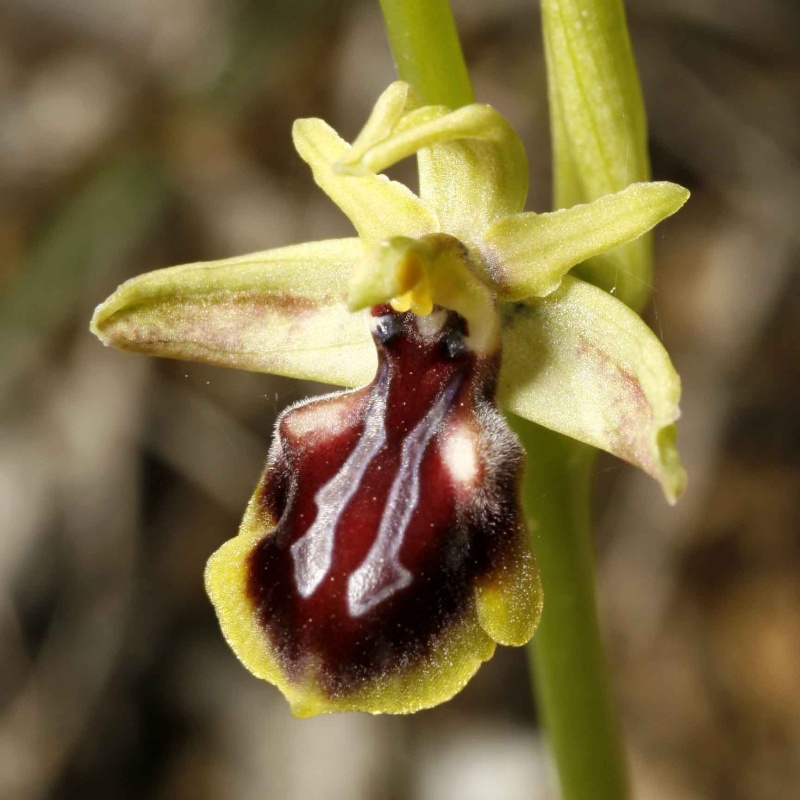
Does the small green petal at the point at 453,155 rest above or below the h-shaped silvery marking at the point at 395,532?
above

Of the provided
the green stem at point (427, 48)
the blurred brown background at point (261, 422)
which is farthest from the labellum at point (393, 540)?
the blurred brown background at point (261, 422)

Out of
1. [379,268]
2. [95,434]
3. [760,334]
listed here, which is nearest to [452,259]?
[379,268]

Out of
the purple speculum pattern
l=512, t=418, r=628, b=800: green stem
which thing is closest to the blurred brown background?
l=512, t=418, r=628, b=800: green stem

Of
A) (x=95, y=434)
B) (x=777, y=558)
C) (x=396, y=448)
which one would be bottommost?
(x=777, y=558)

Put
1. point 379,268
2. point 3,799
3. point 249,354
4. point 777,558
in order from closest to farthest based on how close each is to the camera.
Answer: point 379,268, point 249,354, point 3,799, point 777,558

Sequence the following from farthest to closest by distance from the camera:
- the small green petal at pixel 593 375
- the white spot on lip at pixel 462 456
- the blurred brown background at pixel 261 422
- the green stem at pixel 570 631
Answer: the blurred brown background at pixel 261 422 → the green stem at pixel 570 631 → the white spot on lip at pixel 462 456 → the small green petal at pixel 593 375

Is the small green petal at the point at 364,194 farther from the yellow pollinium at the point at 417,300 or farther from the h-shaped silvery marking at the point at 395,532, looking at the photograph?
the h-shaped silvery marking at the point at 395,532

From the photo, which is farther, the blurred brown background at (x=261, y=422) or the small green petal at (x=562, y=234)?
the blurred brown background at (x=261, y=422)

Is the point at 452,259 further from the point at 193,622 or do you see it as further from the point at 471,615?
the point at 193,622
